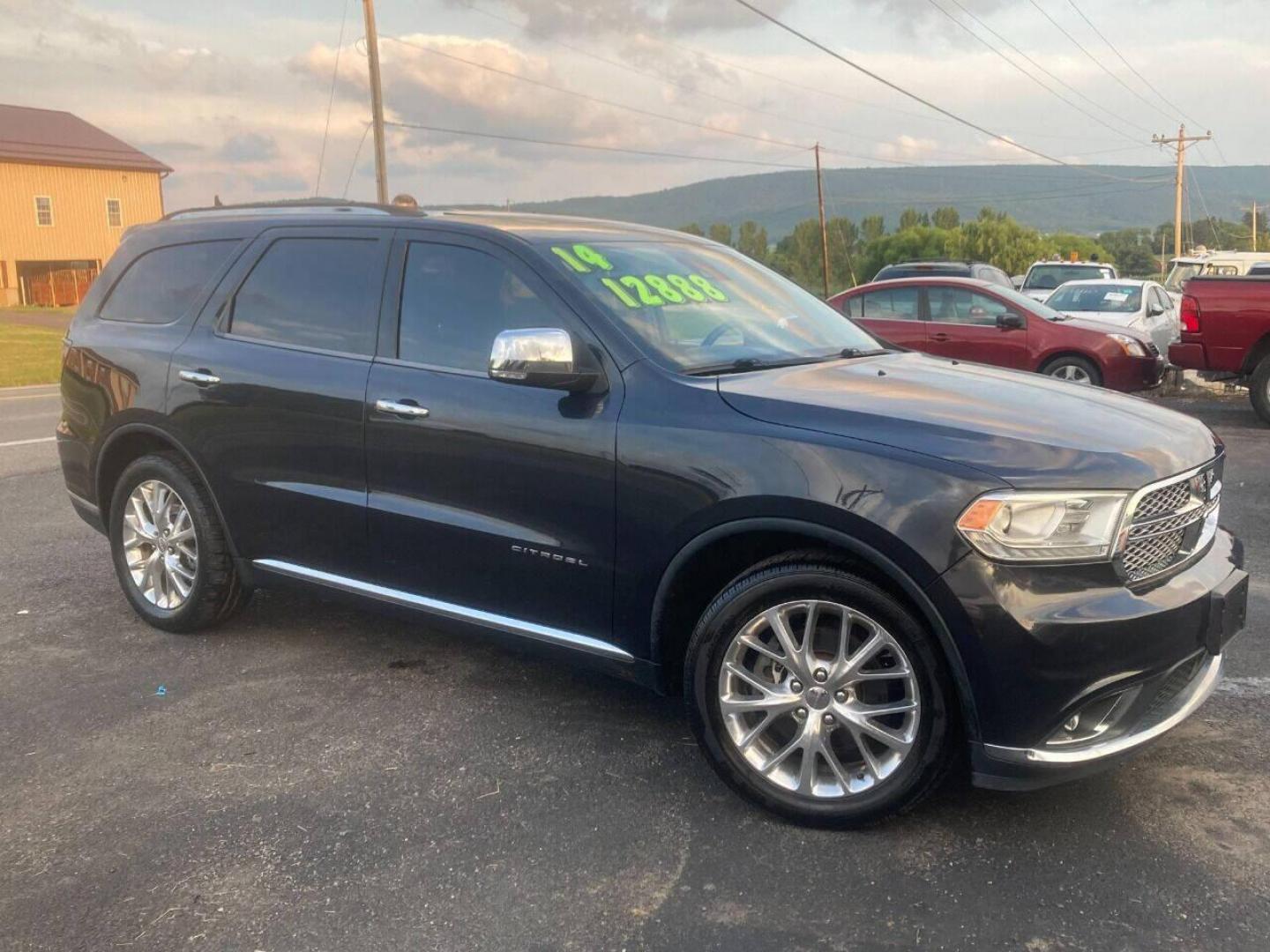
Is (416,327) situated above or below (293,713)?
above

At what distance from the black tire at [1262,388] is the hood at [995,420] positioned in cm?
835

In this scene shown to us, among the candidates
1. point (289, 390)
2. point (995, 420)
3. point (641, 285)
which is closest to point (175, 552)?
point (289, 390)

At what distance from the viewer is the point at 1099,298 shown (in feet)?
56.0

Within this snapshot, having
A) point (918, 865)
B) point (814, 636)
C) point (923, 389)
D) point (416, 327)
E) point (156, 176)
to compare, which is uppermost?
point (156, 176)

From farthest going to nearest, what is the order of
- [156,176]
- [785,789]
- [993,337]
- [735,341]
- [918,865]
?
Result: [156,176] < [993,337] < [735,341] < [785,789] < [918,865]

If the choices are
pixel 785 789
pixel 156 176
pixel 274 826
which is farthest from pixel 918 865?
pixel 156 176

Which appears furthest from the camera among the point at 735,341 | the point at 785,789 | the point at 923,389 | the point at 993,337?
the point at 993,337

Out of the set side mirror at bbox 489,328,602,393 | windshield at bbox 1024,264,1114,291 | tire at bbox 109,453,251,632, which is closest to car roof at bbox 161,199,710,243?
side mirror at bbox 489,328,602,393

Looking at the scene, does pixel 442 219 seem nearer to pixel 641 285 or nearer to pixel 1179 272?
pixel 641 285

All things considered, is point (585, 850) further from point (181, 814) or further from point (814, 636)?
point (181, 814)

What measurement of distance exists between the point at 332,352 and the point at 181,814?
5.79ft

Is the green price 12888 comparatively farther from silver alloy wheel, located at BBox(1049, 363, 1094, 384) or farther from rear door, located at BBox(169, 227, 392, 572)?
silver alloy wheel, located at BBox(1049, 363, 1094, 384)

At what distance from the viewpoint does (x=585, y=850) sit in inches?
122

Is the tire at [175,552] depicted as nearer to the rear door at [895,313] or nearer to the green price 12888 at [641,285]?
the green price 12888 at [641,285]
